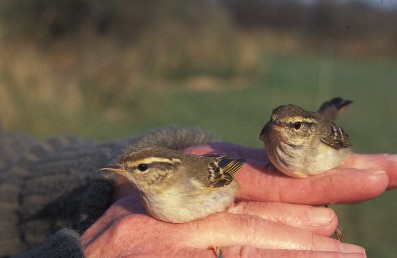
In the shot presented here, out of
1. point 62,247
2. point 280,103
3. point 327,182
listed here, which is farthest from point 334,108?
point 62,247

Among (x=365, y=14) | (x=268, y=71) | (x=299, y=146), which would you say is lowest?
(x=268, y=71)

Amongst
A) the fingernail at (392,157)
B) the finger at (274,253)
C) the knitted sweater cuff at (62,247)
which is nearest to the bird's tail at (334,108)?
the fingernail at (392,157)

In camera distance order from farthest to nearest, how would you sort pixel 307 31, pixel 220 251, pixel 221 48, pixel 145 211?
pixel 221 48 < pixel 307 31 < pixel 145 211 < pixel 220 251

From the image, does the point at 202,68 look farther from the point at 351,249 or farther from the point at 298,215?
the point at 351,249

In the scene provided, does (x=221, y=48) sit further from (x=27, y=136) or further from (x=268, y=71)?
(x=27, y=136)

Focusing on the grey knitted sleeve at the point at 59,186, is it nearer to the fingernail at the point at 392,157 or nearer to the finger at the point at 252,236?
the finger at the point at 252,236

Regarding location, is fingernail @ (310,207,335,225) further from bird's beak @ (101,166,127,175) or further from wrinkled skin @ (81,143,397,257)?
bird's beak @ (101,166,127,175)

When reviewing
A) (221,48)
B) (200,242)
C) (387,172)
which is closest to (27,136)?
(200,242)

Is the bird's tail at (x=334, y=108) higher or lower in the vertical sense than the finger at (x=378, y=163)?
higher
